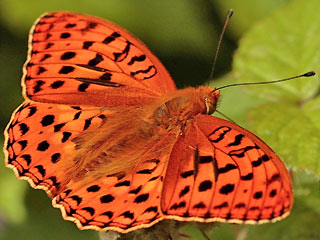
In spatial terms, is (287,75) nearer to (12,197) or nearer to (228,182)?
(228,182)

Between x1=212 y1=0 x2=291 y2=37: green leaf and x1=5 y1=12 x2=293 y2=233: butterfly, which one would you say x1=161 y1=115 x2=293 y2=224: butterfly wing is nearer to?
x1=5 y1=12 x2=293 y2=233: butterfly

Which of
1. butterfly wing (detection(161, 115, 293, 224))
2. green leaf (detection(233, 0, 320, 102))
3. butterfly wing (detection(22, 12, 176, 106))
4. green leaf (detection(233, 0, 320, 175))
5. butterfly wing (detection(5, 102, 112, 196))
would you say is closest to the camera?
butterfly wing (detection(161, 115, 293, 224))

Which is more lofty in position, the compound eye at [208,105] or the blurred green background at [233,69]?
the compound eye at [208,105]

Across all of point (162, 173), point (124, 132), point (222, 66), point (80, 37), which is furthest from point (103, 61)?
point (222, 66)

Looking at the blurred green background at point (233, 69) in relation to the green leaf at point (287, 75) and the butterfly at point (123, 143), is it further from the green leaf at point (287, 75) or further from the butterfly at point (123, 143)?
the butterfly at point (123, 143)

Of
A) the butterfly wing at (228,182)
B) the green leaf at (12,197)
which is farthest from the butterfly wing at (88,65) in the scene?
the green leaf at (12,197)

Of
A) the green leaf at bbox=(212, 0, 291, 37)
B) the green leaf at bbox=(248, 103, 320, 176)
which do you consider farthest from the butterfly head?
the green leaf at bbox=(212, 0, 291, 37)

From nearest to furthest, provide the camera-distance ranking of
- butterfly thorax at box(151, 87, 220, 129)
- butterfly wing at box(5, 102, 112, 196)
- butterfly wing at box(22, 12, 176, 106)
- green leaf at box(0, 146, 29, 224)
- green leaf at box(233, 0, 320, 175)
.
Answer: butterfly wing at box(5, 102, 112, 196)
butterfly thorax at box(151, 87, 220, 129)
butterfly wing at box(22, 12, 176, 106)
green leaf at box(233, 0, 320, 175)
green leaf at box(0, 146, 29, 224)
